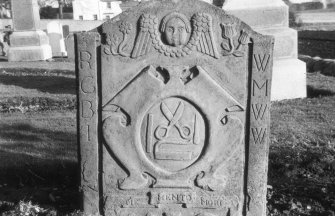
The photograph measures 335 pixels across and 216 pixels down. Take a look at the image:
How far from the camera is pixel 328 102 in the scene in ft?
25.3

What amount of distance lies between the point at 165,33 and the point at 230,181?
3.96 feet

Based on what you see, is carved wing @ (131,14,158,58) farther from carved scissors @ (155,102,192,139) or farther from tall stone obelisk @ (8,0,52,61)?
tall stone obelisk @ (8,0,52,61)

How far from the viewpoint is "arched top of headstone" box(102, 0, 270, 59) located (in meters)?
3.40

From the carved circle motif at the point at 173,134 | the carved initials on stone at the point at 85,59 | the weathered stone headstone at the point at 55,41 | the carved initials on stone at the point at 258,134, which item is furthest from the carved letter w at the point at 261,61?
the weathered stone headstone at the point at 55,41

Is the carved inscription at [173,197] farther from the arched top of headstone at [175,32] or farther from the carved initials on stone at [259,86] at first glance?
the arched top of headstone at [175,32]

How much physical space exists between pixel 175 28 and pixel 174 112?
0.60 m

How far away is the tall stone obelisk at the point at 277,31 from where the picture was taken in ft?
25.1

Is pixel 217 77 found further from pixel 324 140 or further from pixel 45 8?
pixel 45 8

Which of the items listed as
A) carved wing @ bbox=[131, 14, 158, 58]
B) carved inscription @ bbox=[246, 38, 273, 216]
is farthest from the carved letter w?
carved wing @ bbox=[131, 14, 158, 58]

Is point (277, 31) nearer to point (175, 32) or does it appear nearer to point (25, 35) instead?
point (175, 32)

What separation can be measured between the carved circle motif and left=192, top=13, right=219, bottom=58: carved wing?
401 mm

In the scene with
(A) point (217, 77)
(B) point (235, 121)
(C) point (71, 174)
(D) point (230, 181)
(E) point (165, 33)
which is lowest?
(C) point (71, 174)

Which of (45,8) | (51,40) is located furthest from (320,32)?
(45,8)

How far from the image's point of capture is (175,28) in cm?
340
